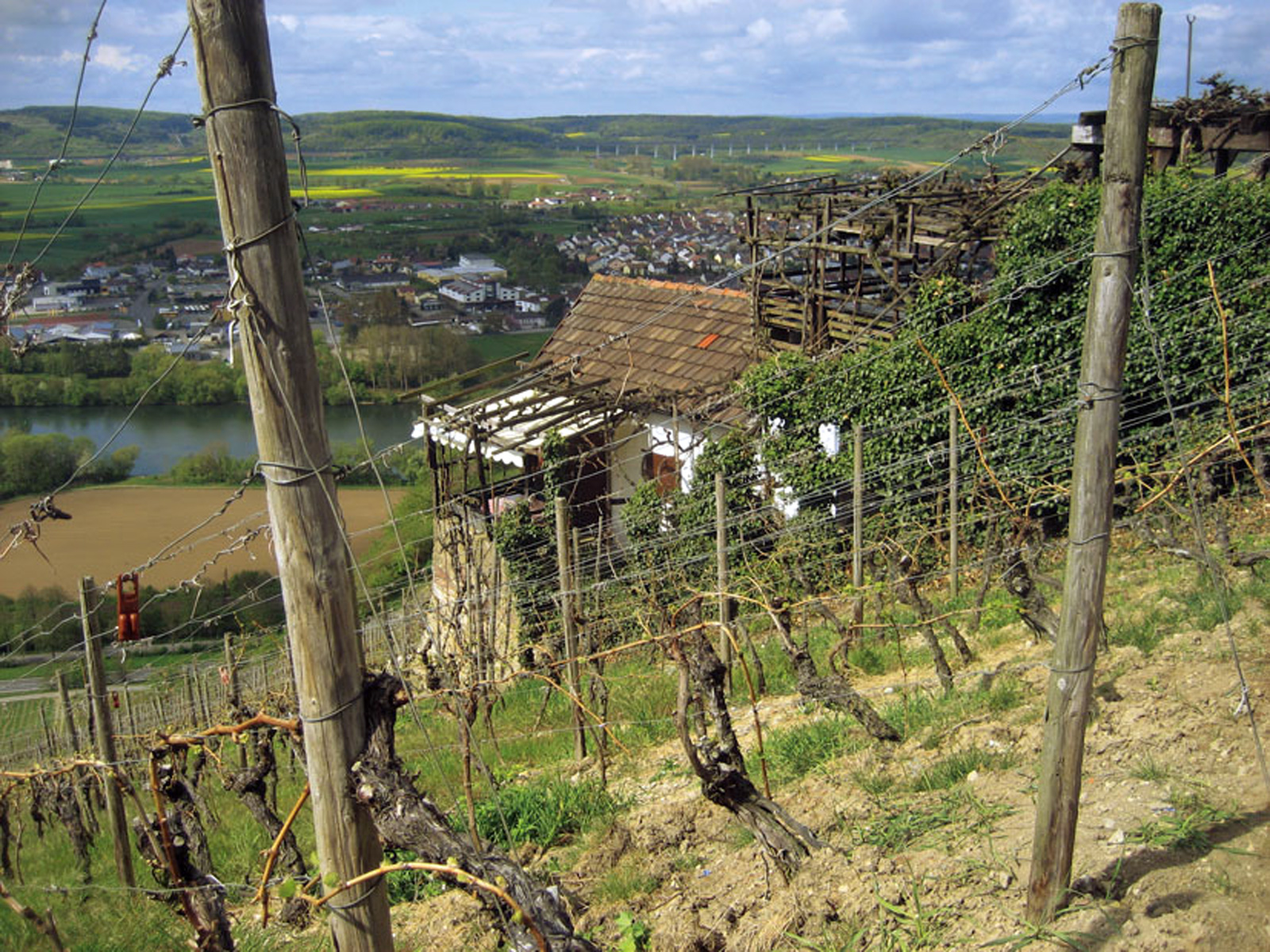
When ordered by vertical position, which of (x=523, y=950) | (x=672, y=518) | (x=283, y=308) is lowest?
(x=672, y=518)

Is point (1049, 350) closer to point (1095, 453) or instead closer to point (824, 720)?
point (824, 720)

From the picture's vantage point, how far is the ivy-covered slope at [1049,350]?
10.6m

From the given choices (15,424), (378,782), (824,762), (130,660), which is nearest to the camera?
(378,782)

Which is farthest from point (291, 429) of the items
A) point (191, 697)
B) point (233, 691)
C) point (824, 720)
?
point (191, 697)

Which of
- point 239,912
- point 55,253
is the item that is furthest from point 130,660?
point 55,253

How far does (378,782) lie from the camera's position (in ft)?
9.14

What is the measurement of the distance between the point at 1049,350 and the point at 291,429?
10468mm

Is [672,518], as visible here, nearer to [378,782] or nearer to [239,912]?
[239,912]

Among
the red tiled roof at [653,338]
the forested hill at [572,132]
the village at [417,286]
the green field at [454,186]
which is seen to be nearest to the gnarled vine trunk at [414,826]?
the red tiled roof at [653,338]

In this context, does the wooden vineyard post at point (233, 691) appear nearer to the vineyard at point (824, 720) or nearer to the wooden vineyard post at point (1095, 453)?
the vineyard at point (824, 720)

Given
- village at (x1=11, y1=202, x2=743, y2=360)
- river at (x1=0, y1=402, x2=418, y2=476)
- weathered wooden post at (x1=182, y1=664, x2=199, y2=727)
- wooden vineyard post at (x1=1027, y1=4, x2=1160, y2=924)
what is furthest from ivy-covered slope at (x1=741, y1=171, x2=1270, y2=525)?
river at (x1=0, y1=402, x2=418, y2=476)

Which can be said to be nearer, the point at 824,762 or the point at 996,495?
the point at 824,762

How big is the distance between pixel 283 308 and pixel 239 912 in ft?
14.5

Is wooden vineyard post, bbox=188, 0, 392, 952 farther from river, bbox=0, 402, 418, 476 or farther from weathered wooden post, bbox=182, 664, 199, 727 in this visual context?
river, bbox=0, 402, 418, 476
